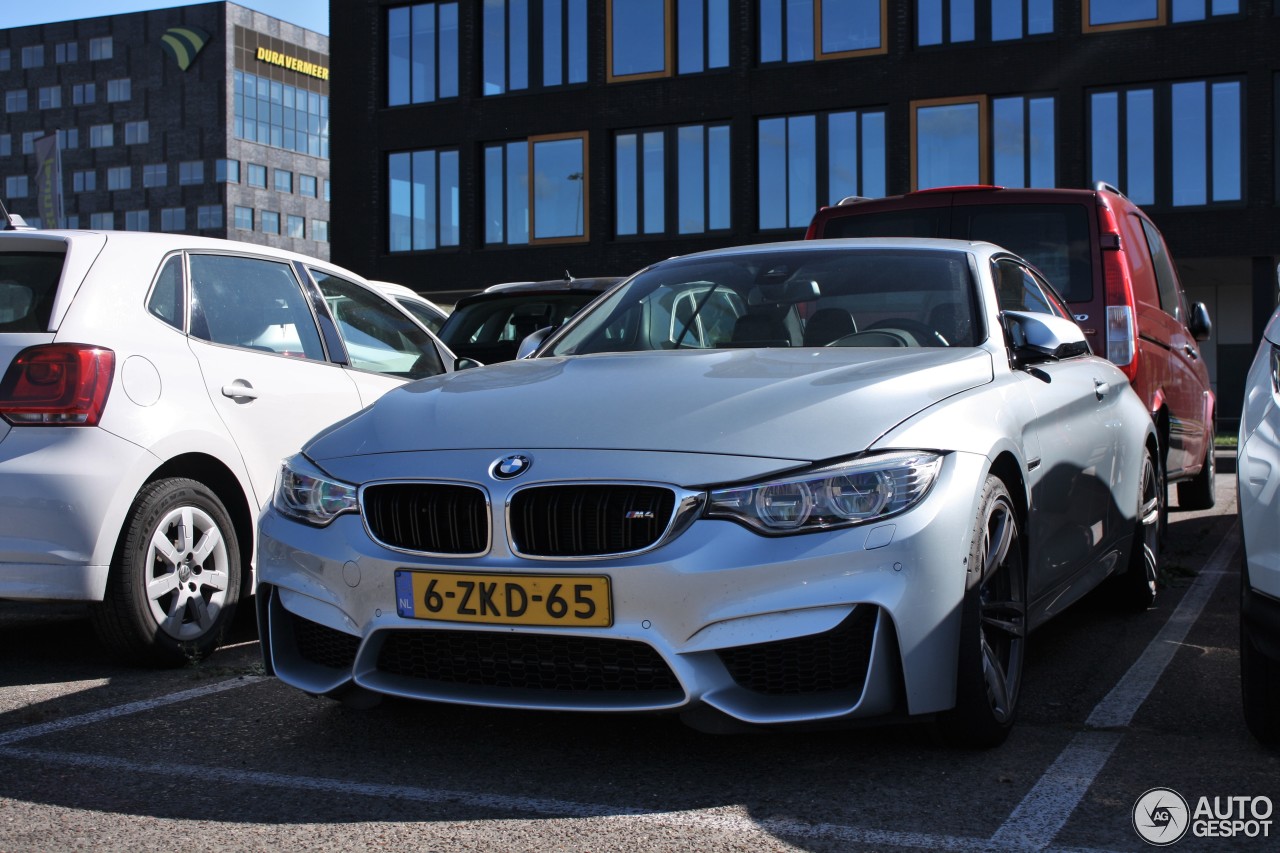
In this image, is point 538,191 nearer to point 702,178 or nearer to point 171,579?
point 702,178

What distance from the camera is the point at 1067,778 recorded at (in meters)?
3.61

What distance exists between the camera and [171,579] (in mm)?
5199

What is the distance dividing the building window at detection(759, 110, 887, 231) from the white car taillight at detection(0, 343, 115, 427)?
27.5 metres

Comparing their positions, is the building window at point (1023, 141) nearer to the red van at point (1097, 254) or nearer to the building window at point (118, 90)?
the red van at point (1097, 254)

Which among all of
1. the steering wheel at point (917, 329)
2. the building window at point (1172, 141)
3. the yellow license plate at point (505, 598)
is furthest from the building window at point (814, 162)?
the yellow license plate at point (505, 598)

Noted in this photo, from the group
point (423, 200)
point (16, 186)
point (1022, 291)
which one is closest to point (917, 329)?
point (1022, 291)

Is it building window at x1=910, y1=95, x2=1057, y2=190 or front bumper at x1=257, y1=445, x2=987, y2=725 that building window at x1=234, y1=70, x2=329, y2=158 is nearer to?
building window at x1=910, y1=95, x2=1057, y2=190

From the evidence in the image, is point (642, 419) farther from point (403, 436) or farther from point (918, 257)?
point (918, 257)

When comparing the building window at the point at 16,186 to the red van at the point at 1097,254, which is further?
the building window at the point at 16,186

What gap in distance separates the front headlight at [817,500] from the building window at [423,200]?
33.3m

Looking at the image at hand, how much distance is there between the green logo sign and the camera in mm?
85000

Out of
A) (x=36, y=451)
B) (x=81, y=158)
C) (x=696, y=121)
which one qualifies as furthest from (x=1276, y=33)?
(x=81, y=158)

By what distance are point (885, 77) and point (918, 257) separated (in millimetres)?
27602

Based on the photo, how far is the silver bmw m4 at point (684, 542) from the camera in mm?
3445
